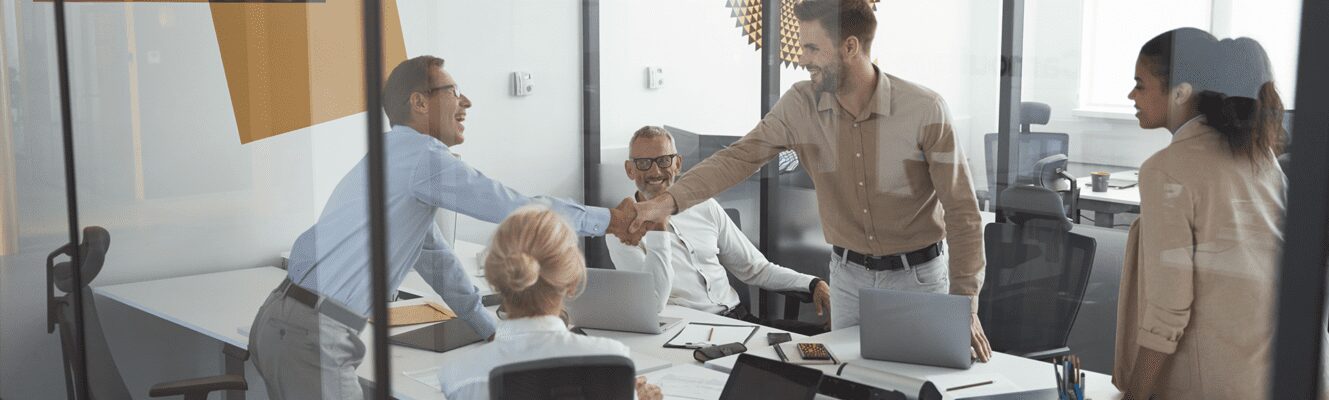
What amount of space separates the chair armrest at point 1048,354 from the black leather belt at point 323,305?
1598 mm

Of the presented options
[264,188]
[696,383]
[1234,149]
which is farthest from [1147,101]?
[264,188]

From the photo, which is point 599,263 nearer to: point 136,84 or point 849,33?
point 849,33

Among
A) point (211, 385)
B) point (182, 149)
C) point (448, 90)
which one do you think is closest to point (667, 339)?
point (448, 90)

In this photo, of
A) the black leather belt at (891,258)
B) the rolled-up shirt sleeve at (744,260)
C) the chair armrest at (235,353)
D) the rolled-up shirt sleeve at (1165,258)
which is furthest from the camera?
the chair armrest at (235,353)

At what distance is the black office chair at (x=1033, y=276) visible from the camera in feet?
7.13

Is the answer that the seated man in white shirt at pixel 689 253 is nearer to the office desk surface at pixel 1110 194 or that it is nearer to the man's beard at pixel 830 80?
the man's beard at pixel 830 80

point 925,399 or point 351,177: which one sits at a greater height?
point 351,177

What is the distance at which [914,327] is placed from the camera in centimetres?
235

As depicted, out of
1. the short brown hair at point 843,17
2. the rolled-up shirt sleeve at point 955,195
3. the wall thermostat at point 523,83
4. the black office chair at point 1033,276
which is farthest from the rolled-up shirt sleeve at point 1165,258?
the wall thermostat at point 523,83

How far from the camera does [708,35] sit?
96.0 inches

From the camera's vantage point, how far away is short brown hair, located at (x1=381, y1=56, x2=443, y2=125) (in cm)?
264

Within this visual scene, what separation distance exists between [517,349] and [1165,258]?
134 centimetres

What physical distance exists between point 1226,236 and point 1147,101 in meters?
0.28

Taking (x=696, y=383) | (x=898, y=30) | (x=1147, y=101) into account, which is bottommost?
(x=696, y=383)
